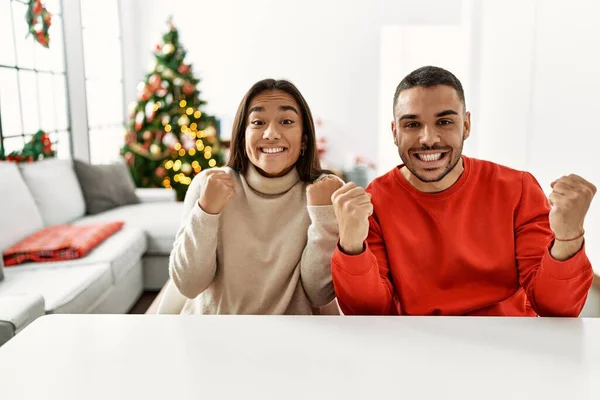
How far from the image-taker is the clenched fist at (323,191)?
4.39ft

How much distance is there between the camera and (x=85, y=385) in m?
0.86

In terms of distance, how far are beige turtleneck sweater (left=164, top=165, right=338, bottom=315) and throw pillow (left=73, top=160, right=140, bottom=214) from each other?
2814mm

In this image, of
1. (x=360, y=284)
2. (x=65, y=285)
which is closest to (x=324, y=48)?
(x=65, y=285)

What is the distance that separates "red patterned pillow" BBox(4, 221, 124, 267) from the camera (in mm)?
2709

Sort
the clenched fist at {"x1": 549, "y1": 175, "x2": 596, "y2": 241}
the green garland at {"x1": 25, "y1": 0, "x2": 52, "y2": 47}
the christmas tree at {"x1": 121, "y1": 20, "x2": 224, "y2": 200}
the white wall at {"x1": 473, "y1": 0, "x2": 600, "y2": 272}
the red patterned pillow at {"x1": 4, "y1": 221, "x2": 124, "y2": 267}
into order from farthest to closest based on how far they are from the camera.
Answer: the christmas tree at {"x1": 121, "y1": 20, "x2": 224, "y2": 200}, the green garland at {"x1": 25, "y1": 0, "x2": 52, "y2": 47}, the red patterned pillow at {"x1": 4, "y1": 221, "x2": 124, "y2": 267}, the white wall at {"x1": 473, "y1": 0, "x2": 600, "y2": 272}, the clenched fist at {"x1": 549, "y1": 175, "x2": 596, "y2": 241}

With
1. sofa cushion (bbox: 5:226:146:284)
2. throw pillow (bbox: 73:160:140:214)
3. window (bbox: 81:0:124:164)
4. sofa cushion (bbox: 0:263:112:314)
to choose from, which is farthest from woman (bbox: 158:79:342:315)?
window (bbox: 81:0:124:164)

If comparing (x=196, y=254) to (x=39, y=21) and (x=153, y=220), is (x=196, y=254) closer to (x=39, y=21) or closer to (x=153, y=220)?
(x=153, y=220)

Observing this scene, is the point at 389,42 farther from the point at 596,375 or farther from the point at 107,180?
the point at 596,375

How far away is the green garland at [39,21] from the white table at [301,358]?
3.47m

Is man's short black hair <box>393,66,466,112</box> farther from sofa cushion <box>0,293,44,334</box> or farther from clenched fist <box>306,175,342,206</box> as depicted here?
sofa cushion <box>0,293,44,334</box>

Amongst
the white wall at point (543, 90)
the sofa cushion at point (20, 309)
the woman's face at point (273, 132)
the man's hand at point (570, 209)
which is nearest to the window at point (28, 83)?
the sofa cushion at point (20, 309)

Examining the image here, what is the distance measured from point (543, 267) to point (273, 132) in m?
0.71

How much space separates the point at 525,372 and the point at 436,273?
0.48 m

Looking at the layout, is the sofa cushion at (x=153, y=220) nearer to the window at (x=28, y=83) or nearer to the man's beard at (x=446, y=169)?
the window at (x=28, y=83)
